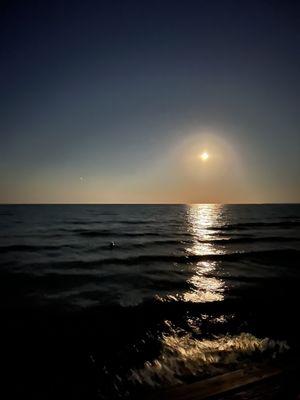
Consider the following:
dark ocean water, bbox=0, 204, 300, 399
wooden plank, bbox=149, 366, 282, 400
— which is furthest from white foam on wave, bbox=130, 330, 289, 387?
wooden plank, bbox=149, 366, 282, 400

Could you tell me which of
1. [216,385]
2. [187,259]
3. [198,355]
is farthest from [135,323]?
[187,259]

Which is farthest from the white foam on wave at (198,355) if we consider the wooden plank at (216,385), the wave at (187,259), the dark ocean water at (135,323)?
the wave at (187,259)

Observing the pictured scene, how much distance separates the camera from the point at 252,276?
45.3ft

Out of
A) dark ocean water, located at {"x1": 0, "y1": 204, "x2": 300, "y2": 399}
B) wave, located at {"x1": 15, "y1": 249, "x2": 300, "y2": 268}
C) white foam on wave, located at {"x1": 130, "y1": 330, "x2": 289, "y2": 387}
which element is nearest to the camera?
white foam on wave, located at {"x1": 130, "y1": 330, "x2": 289, "y2": 387}

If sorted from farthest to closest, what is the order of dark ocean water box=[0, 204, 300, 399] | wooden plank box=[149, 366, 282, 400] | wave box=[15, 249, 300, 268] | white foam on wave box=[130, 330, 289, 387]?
wave box=[15, 249, 300, 268] < dark ocean water box=[0, 204, 300, 399] < white foam on wave box=[130, 330, 289, 387] < wooden plank box=[149, 366, 282, 400]

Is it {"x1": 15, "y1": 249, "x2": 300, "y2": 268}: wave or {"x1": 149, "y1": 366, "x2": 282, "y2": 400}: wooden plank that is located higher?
{"x1": 149, "y1": 366, "x2": 282, "y2": 400}: wooden plank

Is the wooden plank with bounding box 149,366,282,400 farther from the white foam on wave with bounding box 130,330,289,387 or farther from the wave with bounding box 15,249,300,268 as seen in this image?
the wave with bounding box 15,249,300,268

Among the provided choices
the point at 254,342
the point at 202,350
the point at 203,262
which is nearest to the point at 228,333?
the point at 254,342

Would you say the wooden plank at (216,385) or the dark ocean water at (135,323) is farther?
the dark ocean water at (135,323)

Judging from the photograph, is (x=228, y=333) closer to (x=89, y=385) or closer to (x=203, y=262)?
(x=89, y=385)

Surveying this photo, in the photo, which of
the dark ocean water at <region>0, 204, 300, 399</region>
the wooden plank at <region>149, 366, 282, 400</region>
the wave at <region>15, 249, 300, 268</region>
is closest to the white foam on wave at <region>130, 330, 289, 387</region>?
the dark ocean water at <region>0, 204, 300, 399</region>

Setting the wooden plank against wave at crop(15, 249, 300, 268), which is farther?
wave at crop(15, 249, 300, 268)

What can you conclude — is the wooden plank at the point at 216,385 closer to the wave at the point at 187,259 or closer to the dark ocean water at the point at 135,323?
the dark ocean water at the point at 135,323

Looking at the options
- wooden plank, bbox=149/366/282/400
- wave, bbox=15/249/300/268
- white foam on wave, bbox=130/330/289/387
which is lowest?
wave, bbox=15/249/300/268
